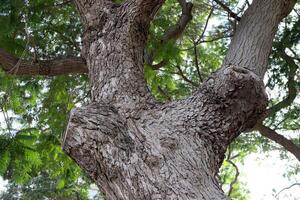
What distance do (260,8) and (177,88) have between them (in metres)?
3.75

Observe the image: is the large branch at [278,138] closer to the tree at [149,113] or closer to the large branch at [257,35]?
the large branch at [257,35]

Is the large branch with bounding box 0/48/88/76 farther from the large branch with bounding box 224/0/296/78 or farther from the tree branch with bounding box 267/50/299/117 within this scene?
the tree branch with bounding box 267/50/299/117

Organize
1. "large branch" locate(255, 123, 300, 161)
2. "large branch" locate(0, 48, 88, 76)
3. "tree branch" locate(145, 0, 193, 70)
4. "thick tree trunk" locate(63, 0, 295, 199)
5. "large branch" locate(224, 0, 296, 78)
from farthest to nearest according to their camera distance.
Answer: "large branch" locate(255, 123, 300, 161) < "tree branch" locate(145, 0, 193, 70) < "large branch" locate(0, 48, 88, 76) < "large branch" locate(224, 0, 296, 78) < "thick tree trunk" locate(63, 0, 295, 199)

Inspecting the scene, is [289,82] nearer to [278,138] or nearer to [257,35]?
[278,138]

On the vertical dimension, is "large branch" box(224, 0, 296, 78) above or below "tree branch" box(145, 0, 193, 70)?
below

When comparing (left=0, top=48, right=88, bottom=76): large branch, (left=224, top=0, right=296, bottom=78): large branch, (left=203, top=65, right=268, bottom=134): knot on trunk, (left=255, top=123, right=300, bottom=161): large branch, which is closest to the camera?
Result: (left=203, top=65, right=268, bottom=134): knot on trunk

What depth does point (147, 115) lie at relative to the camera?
217 cm

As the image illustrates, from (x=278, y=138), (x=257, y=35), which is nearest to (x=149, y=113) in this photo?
(x=257, y=35)

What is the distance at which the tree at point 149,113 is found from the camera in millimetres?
1882

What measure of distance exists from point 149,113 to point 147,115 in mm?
22

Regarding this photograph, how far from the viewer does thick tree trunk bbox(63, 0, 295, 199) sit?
1879 mm

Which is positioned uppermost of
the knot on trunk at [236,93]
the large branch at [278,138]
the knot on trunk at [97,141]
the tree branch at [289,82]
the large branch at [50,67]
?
the tree branch at [289,82]

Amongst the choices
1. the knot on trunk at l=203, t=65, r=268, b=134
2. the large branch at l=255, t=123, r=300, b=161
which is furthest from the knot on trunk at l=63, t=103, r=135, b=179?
the large branch at l=255, t=123, r=300, b=161

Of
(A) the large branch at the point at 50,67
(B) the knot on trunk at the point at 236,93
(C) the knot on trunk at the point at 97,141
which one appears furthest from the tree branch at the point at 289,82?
(C) the knot on trunk at the point at 97,141
